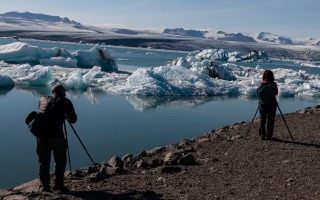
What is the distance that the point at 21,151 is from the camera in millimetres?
7406

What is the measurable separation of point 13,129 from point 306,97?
14.8 metres

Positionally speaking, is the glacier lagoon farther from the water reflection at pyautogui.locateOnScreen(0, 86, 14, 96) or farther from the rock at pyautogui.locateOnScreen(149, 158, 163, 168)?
the rock at pyautogui.locateOnScreen(149, 158, 163, 168)

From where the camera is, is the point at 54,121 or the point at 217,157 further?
the point at 217,157

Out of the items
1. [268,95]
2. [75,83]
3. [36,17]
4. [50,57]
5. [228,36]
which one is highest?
[36,17]

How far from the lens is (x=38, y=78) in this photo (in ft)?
59.1

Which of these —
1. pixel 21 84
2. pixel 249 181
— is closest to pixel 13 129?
pixel 249 181

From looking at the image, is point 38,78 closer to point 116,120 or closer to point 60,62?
point 60,62

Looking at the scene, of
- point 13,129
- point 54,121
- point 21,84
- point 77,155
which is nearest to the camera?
point 54,121

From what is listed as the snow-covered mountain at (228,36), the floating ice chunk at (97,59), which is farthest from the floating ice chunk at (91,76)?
the snow-covered mountain at (228,36)

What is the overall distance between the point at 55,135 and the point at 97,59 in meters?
22.1

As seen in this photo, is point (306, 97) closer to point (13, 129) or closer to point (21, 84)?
point (21, 84)

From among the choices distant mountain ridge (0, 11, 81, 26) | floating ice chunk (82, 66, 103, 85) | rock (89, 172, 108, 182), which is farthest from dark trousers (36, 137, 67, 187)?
distant mountain ridge (0, 11, 81, 26)

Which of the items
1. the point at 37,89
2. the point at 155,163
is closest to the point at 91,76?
the point at 37,89

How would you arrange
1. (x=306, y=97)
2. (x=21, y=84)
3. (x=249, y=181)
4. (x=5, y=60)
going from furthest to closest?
(x=5, y=60) < (x=306, y=97) < (x=21, y=84) < (x=249, y=181)
